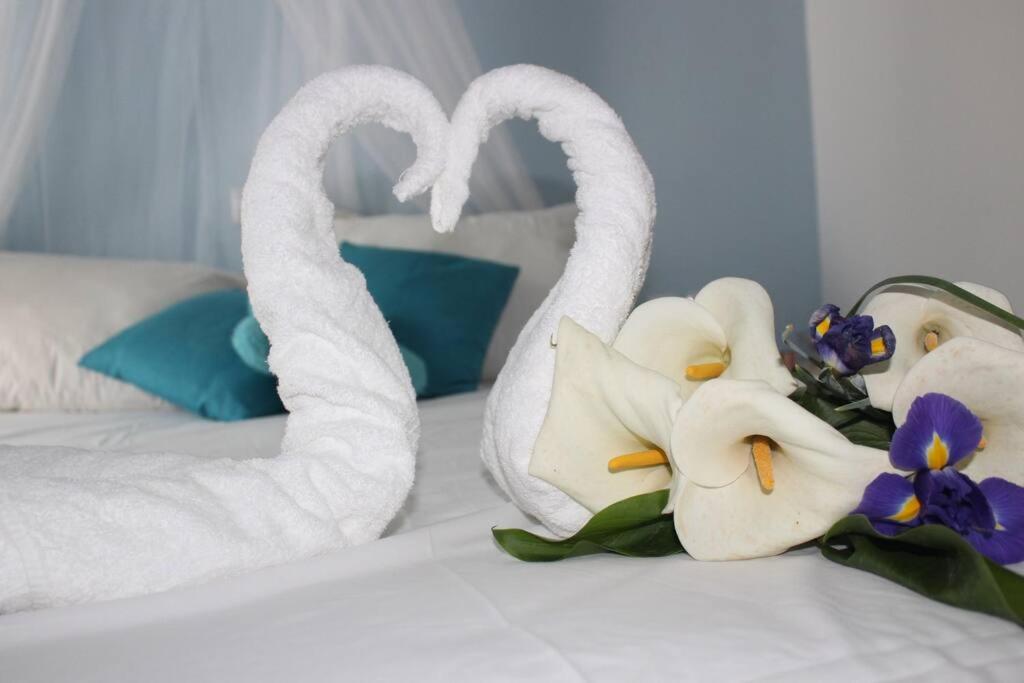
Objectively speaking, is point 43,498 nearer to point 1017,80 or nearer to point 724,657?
point 724,657

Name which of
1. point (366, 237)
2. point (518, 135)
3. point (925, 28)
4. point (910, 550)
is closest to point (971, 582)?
point (910, 550)

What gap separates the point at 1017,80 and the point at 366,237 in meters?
1.40

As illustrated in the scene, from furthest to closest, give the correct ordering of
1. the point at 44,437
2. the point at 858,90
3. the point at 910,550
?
the point at 858,90
the point at 44,437
the point at 910,550

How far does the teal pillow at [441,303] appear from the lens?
6.21 feet

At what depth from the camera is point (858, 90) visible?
8.37ft

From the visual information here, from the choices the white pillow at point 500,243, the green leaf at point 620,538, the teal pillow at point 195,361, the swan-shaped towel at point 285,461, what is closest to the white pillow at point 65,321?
the teal pillow at point 195,361

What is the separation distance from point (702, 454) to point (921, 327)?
222 millimetres

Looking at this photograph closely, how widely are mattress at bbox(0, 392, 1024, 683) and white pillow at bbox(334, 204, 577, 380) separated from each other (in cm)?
131

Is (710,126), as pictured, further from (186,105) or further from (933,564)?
(933,564)

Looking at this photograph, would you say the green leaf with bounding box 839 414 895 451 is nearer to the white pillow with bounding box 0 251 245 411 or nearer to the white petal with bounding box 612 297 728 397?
the white petal with bounding box 612 297 728 397

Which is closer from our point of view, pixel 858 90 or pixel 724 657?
pixel 724 657

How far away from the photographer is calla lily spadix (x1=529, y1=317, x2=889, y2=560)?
623mm

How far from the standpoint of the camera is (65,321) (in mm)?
1924

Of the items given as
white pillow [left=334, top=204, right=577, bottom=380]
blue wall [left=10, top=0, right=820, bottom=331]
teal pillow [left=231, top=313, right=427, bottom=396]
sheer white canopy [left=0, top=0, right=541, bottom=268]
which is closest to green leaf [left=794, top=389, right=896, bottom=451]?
teal pillow [left=231, top=313, right=427, bottom=396]
